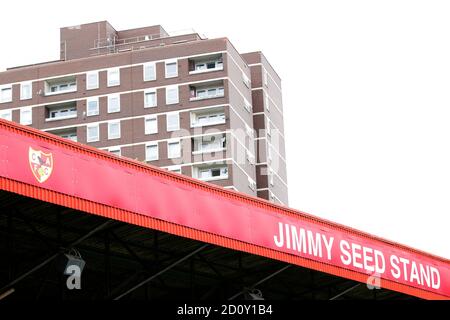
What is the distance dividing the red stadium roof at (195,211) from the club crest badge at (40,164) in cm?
2

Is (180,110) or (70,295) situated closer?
(70,295)

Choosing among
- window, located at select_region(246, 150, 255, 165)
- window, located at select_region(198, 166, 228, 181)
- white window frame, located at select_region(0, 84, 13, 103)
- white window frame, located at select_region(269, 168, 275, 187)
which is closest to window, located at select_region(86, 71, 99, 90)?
white window frame, located at select_region(0, 84, 13, 103)

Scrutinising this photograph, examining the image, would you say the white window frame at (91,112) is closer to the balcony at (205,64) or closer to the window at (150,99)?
the window at (150,99)

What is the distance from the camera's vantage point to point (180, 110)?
10056 cm

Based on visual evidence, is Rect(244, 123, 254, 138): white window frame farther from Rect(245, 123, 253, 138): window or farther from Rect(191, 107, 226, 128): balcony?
Rect(191, 107, 226, 128): balcony

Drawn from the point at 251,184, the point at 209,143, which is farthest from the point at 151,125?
the point at 251,184

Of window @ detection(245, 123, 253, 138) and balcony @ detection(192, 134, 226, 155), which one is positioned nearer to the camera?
balcony @ detection(192, 134, 226, 155)

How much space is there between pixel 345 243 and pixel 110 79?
74.3 meters

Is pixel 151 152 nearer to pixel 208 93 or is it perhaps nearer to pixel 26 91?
pixel 208 93

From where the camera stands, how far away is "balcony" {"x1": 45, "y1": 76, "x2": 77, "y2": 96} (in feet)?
341

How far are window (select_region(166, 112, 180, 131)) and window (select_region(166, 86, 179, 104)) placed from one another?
1273 millimetres
